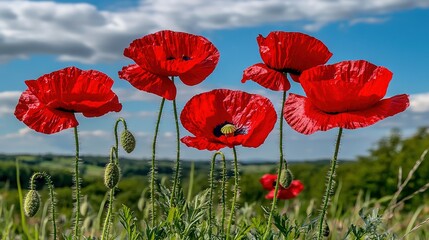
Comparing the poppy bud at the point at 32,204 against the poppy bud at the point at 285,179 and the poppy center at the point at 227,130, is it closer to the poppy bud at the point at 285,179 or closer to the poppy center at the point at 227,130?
the poppy center at the point at 227,130

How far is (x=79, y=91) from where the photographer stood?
3.03 metres

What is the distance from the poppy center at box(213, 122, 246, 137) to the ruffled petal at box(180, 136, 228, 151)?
65mm

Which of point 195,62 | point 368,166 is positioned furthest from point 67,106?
point 368,166

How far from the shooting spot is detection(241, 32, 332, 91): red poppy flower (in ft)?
9.93

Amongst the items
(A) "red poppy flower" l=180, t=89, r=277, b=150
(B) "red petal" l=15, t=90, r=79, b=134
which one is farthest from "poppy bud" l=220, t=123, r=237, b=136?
(B) "red petal" l=15, t=90, r=79, b=134

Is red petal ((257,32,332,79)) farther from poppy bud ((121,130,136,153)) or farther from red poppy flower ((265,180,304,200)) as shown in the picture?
red poppy flower ((265,180,304,200))

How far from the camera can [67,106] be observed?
3.01 meters

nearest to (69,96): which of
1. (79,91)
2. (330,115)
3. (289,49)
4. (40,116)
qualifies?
(79,91)

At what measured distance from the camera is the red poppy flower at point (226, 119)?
→ 9.47 feet

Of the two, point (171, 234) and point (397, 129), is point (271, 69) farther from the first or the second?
point (397, 129)

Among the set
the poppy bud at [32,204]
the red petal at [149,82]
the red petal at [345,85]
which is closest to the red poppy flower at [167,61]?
the red petal at [149,82]

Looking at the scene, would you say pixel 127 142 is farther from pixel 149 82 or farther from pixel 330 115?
pixel 330 115

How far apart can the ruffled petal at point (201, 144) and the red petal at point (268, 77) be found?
0.32 metres

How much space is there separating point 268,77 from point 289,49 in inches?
5.6
